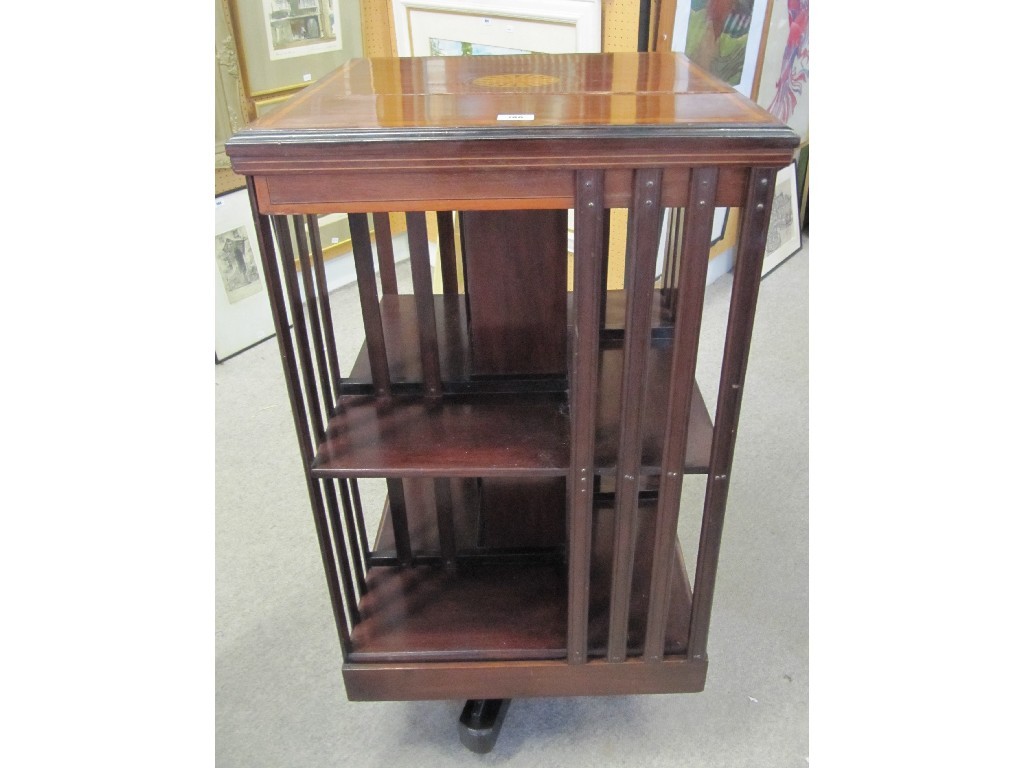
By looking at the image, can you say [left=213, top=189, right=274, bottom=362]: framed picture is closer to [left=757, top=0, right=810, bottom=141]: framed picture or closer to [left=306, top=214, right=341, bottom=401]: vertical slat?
[left=306, top=214, right=341, bottom=401]: vertical slat

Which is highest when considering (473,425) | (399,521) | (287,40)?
(287,40)

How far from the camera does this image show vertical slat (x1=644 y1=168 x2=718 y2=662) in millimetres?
873

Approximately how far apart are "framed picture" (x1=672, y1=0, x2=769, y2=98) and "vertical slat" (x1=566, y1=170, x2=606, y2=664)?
4.88ft

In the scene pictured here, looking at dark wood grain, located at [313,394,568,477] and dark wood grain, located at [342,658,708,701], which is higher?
dark wood grain, located at [313,394,568,477]

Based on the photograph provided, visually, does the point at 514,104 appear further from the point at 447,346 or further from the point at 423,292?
the point at 447,346

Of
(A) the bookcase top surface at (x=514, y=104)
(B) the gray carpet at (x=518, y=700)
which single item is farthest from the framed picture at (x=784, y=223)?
(A) the bookcase top surface at (x=514, y=104)

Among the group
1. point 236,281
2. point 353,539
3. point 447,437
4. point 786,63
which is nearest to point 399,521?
point 353,539

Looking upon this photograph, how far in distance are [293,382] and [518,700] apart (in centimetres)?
82

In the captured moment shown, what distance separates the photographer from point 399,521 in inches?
52.0

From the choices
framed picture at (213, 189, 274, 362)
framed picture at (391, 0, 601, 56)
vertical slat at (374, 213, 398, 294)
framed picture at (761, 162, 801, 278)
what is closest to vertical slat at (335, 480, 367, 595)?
vertical slat at (374, 213, 398, 294)

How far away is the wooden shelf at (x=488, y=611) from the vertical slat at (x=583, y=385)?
86mm

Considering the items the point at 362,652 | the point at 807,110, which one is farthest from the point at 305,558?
the point at 807,110

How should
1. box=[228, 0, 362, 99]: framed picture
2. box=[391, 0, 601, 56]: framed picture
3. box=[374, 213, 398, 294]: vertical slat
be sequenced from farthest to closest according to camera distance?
box=[228, 0, 362, 99]: framed picture < box=[391, 0, 601, 56]: framed picture < box=[374, 213, 398, 294]: vertical slat

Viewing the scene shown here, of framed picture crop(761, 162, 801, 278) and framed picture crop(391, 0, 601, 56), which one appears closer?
framed picture crop(391, 0, 601, 56)
